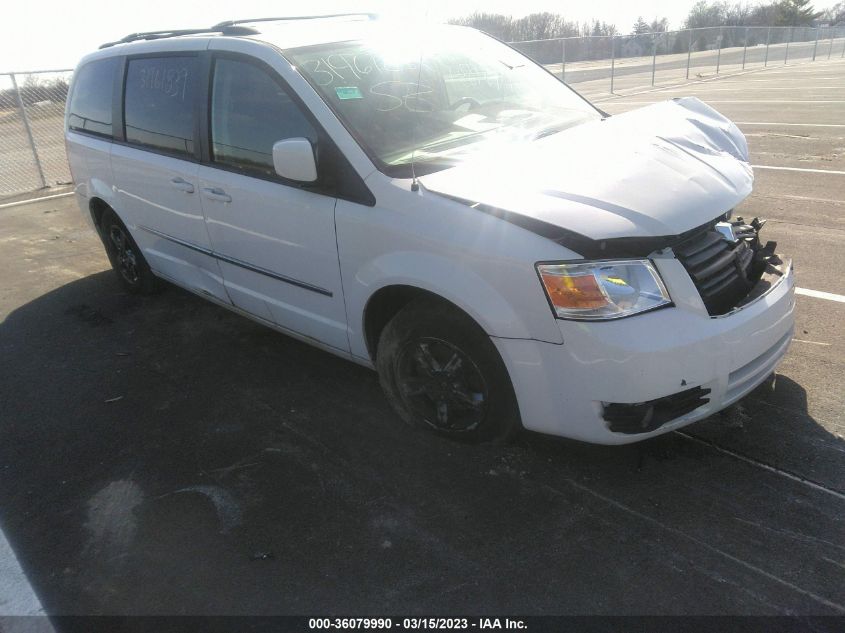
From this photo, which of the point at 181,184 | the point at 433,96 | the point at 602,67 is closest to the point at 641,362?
the point at 433,96

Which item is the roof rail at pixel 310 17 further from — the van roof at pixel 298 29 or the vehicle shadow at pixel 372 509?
the vehicle shadow at pixel 372 509

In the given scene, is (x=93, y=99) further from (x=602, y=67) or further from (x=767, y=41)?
(x=767, y=41)

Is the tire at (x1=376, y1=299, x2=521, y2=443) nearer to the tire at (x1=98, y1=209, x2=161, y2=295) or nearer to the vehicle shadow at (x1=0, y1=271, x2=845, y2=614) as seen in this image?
the vehicle shadow at (x1=0, y1=271, x2=845, y2=614)

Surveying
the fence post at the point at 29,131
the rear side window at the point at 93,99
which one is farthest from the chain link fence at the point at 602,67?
the rear side window at the point at 93,99

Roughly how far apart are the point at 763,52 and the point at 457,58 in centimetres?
3075

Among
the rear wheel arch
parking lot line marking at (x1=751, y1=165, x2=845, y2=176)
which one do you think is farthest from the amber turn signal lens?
parking lot line marking at (x1=751, y1=165, x2=845, y2=176)

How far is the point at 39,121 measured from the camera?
11.6 m

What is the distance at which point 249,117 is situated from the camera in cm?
355

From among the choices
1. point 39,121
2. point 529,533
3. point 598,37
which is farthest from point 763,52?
point 529,533

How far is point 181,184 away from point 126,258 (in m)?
1.70

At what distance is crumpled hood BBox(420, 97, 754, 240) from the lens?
2555 millimetres

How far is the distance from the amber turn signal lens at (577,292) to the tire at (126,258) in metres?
3.67

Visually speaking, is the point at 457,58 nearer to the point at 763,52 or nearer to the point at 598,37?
the point at 598,37

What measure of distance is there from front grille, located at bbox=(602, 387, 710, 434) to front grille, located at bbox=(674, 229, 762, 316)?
34 cm
